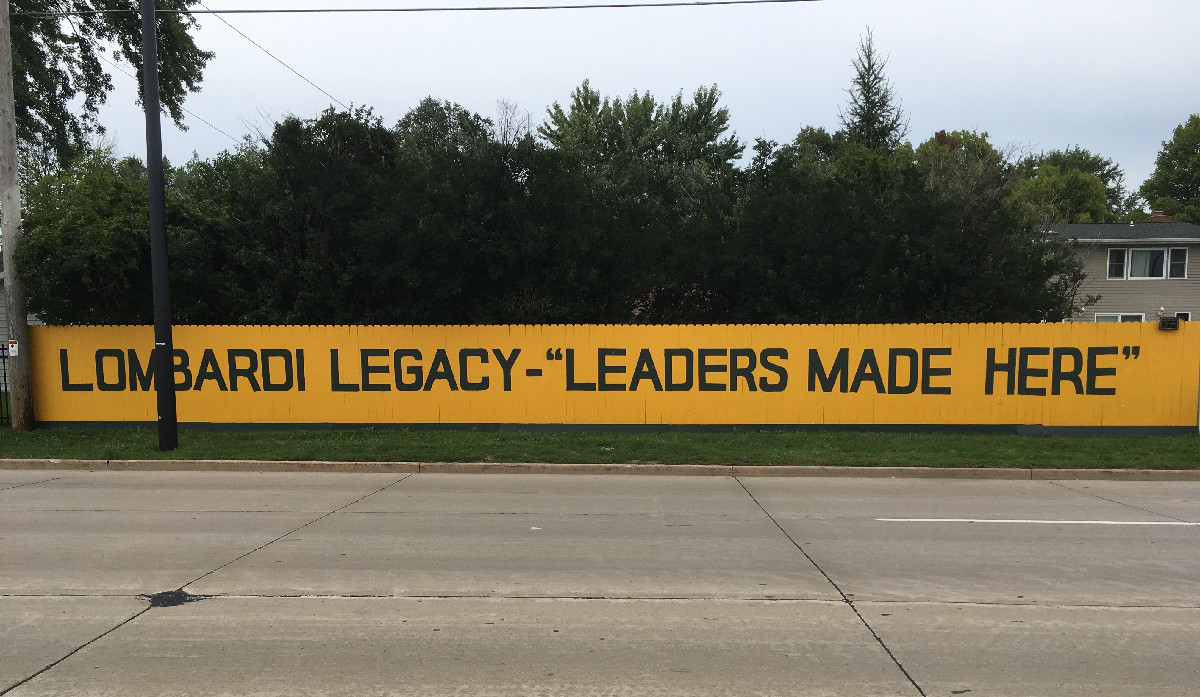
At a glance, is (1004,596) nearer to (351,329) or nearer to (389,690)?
(389,690)

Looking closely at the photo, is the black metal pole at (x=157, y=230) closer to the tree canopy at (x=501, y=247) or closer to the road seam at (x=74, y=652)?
the tree canopy at (x=501, y=247)

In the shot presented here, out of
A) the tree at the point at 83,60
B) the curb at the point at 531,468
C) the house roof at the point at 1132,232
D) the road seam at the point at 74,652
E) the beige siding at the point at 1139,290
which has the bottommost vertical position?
the curb at the point at 531,468

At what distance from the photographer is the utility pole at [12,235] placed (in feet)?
46.9

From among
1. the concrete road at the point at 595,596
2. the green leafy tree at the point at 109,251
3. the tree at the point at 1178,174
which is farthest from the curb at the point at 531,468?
the tree at the point at 1178,174

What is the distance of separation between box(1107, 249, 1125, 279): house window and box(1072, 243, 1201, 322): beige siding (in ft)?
Answer: 0.70

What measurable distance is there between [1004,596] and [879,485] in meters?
5.53

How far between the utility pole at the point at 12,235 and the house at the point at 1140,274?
3223cm

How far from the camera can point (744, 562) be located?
6750 mm

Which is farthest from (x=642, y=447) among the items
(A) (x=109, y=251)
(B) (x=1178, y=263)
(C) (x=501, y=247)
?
(B) (x=1178, y=263)

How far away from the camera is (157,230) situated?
12.4m

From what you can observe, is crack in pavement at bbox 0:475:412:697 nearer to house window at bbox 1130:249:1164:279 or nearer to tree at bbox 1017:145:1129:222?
house window at bbox 1130:249:1164:279

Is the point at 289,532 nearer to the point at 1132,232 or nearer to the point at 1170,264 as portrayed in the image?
the point at 1132,232

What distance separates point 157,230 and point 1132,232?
A: 107 feet

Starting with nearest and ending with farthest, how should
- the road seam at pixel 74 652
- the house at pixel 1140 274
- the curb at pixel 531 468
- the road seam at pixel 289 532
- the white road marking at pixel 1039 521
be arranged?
the road seam at pixel 74 652, the road seam at pixel 289 532, the white road marking at pixel 1039 521, the curb at pixel 531 468, the house at pixel 1140 274
